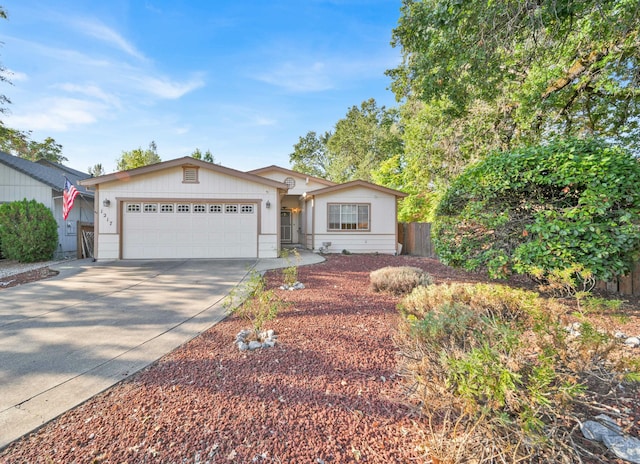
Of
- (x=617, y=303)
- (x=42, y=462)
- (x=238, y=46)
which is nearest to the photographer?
(x=42, y=462)

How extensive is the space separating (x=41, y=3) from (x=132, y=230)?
6527 millimetres

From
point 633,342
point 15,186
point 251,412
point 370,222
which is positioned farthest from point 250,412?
point 15,186

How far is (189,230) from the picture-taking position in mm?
10227

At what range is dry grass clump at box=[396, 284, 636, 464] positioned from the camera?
1439 millimetres

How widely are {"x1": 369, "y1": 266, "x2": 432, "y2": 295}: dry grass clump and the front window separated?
24.2 feet

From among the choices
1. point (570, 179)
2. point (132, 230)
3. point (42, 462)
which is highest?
point (570, 179)

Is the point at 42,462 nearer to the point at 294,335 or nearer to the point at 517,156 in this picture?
the point at 294,335

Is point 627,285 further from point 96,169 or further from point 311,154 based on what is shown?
point 96,169

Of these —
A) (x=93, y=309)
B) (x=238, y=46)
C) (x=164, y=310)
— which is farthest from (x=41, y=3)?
(x=164, y=310)

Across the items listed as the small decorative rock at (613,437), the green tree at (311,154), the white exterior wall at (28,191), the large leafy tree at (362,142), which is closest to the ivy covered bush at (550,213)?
the small decorative rock at (613,437)

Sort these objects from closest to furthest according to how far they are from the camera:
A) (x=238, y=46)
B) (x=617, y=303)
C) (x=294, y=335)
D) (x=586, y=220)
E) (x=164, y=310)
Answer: (x=617, y=303)
(x=294, y=335)
(x=586, y=220)
(x=164, y=310)
(x=238, y=46)

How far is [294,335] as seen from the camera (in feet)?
10.9

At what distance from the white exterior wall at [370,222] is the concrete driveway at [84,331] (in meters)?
6.40

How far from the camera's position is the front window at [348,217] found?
12867 millimetres
